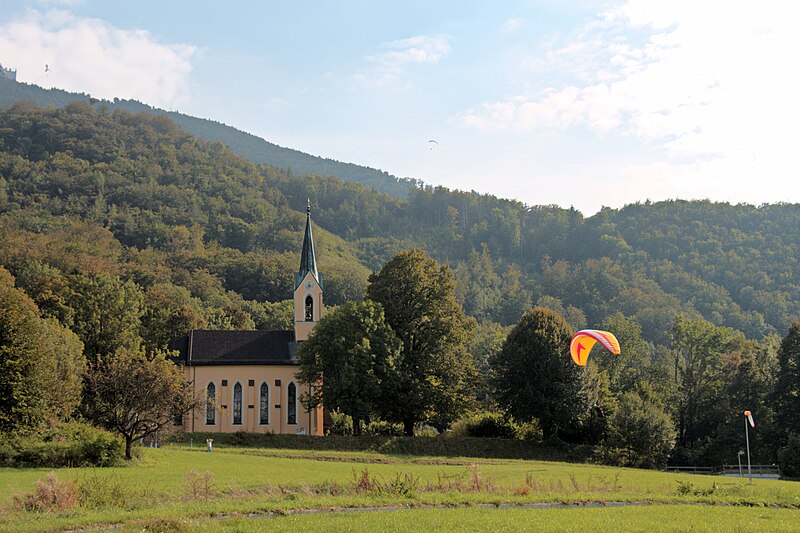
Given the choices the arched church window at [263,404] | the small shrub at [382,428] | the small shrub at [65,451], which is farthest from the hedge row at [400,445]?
the small shrub at [65,451]

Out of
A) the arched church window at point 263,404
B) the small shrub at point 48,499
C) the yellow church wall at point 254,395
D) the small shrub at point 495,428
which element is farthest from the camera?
the arched church window at point 263,404

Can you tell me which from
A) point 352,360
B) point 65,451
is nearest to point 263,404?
point 352,360

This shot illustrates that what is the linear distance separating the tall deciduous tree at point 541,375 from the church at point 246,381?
13227mm

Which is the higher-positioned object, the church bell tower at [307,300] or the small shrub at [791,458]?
the church bell tower at [307,300]

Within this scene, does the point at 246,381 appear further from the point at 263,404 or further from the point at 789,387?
the point at 789,387

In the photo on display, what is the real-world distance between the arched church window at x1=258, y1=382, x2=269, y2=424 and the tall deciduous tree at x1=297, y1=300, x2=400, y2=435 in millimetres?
6170

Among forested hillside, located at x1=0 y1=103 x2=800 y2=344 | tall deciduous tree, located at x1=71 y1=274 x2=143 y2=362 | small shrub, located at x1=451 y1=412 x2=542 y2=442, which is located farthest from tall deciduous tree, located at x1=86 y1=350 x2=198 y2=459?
forested hillside, located at x1=0 y1=103 x2=800 y2=344

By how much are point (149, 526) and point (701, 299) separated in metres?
115

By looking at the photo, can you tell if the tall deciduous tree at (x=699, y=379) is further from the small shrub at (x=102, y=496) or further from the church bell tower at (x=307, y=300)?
the small shrub at (x=102, y=496)

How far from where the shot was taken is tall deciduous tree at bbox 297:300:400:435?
48.4m

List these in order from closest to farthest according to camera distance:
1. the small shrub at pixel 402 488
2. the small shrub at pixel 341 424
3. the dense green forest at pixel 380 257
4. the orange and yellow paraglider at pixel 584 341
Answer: the small shrub at pixel 402 488
the orange and yellow paraglider at pixel 584 341
the small shrub at pixel 341 424
the dense green forest at pixel 380 257

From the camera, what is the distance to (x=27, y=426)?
3506cm

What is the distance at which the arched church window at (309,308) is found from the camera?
58.9 m

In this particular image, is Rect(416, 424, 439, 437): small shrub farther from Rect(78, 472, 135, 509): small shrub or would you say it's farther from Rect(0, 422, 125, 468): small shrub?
Rect(78, 472, 135, 509): small shrub
